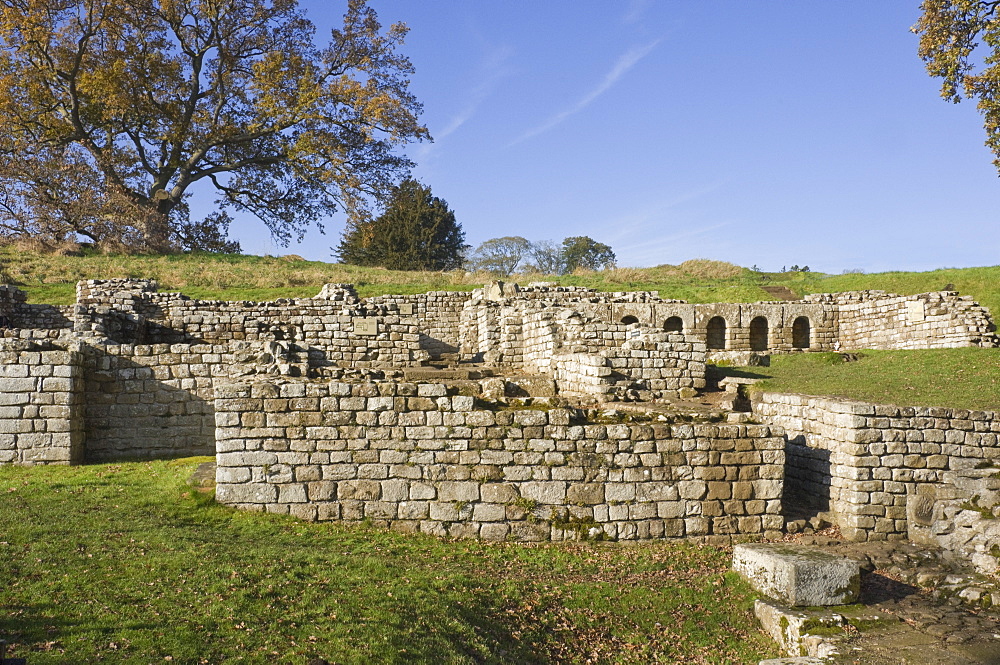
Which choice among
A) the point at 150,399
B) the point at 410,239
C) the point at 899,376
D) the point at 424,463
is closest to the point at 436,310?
the point at 150,399

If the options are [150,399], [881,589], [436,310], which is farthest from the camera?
[436,310]

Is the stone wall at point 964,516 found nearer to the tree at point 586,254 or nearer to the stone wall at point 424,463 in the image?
the stone wall at point 424,463

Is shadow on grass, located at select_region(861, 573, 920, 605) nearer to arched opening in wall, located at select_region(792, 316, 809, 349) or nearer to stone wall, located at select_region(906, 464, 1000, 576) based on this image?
stone wall, located at select_region(906, 464, 1000, 576)

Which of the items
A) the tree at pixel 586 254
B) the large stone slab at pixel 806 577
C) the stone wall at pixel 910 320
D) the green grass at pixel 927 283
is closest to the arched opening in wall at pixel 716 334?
the stone wall at pixel 910 320

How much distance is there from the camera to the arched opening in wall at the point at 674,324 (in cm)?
2606

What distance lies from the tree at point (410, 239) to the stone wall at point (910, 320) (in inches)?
1110

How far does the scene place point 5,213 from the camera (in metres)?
32.9

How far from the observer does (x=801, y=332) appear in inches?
1102

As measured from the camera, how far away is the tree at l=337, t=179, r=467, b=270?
47.7 meters

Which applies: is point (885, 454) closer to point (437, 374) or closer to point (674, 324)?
point (437, 374)

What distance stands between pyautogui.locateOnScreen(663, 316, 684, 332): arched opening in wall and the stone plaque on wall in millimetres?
13637

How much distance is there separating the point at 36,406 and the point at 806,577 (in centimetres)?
1145

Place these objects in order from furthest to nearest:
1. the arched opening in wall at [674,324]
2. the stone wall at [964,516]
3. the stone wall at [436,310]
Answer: the arched opening in wall at [674,324] → the stone wall at [436,310] → the stone wall at [964,516]

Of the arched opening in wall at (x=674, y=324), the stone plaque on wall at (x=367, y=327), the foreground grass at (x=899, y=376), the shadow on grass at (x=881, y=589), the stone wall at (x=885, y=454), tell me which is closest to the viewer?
the shadow on grass at (x=881, y=589)
